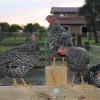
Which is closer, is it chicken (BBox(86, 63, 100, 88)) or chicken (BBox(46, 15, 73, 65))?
chicken (BBox(86, 63, 100, 88))

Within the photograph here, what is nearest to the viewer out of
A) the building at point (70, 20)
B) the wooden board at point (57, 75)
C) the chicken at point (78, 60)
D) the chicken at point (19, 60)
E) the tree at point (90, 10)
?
the chicken at point (19, 60)

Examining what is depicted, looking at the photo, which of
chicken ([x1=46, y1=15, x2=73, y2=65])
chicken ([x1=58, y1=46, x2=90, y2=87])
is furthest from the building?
chicken ([x1=58, y1=46, x2=90, y2=87])

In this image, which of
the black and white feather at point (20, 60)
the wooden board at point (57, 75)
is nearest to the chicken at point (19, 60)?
the black and white feather at point (20, 60)

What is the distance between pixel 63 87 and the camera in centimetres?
657

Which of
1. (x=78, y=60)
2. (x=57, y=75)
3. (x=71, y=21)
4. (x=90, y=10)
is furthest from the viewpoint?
(x=71, y=21)

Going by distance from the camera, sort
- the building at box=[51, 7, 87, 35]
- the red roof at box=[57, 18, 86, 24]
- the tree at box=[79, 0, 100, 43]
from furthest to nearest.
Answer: the red roof at box=[57, 18, 86, 24] < the building at box=[51, 7, 87, 35] < the tree at box=[79, 0, 100, 43]

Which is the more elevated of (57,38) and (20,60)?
(57,38)

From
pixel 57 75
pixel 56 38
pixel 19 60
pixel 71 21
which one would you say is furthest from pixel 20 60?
pixel 71 21

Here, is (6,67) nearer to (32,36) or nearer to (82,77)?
(32,36)

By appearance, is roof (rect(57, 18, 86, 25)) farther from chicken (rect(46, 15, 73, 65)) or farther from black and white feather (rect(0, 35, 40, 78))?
black and white feather (rect(0, 35, 40, 78))

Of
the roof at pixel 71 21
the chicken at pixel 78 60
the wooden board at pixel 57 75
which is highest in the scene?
the roof at pixel 71 21

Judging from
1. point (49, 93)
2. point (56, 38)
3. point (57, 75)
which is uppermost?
point (56, 38)

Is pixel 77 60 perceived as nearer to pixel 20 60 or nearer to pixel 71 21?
pixel 20 60

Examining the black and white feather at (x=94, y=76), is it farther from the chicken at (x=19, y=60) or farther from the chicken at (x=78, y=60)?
the chicken at (x=19, y=60)
